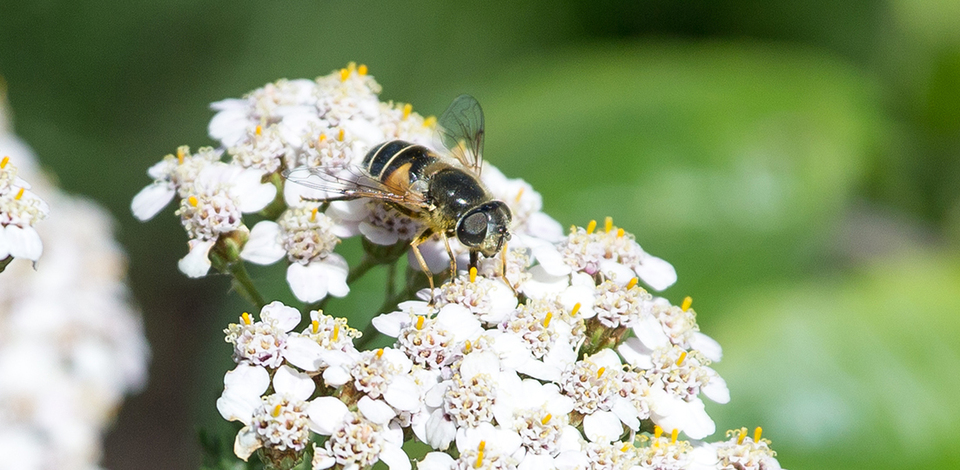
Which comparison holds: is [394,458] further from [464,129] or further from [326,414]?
[464,129]

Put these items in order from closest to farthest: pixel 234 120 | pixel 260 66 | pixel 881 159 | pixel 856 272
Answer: pixel 234 120, pixel 856 272, pixel 881 159, pixel 260 66

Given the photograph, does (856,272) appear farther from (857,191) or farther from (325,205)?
(325,205)

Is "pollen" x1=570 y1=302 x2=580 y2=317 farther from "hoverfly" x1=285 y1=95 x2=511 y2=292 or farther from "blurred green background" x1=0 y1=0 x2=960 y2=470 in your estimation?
"blurred green background" x1=0 y1=0 x2=960 y2=470

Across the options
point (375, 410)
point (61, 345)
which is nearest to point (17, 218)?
point (375, 410)

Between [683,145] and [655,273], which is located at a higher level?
[683,145]

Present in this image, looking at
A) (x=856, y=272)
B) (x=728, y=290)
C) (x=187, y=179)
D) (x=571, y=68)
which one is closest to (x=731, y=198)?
(x=728, y=290)

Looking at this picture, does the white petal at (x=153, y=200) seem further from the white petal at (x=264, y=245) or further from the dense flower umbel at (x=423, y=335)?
the white petal at (x=264, y=245)
